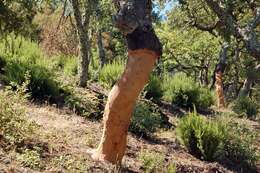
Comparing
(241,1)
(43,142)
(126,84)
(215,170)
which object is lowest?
(215,170)

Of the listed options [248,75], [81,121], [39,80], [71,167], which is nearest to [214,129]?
[81,121]

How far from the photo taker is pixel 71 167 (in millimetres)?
5660

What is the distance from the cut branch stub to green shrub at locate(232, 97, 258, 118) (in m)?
11.1

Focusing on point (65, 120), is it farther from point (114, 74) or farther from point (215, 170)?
point (114, 74)

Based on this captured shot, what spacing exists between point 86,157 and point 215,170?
256cm

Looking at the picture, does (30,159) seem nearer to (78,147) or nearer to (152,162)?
(78,147)

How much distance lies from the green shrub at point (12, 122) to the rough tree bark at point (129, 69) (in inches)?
36.4

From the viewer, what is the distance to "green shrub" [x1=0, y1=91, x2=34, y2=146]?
5.86 m

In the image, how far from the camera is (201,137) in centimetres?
870

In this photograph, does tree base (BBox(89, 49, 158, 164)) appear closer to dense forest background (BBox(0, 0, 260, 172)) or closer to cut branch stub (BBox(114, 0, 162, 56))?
cut branch stub (BBox(114, 0, 162, 56))

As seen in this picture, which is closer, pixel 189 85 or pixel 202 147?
pixel 202 147

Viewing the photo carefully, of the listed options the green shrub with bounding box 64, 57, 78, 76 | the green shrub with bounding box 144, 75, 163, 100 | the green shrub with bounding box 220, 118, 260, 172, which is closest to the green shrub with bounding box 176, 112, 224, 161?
the green shrub with bounding box 220, 118, 260, 172

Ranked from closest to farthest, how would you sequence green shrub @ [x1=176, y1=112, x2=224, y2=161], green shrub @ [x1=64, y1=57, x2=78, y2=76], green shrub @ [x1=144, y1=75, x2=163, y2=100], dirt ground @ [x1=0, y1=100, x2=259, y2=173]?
1. dirt ground @ [x1=0, y1=100, x2=259, y2=173]
2. green shrub @ [x1=176, y1=112, x2=224, y2=161]
3. green shrub @ [x1=144, y1=75, x2=163, y2=100]
4. green shrub @ [x1=64, y1=57, x2=78, y2=76]

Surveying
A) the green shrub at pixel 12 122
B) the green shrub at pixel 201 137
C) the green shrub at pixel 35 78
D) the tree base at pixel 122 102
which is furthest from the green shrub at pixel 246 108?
the green shrub at pixel 12 122
